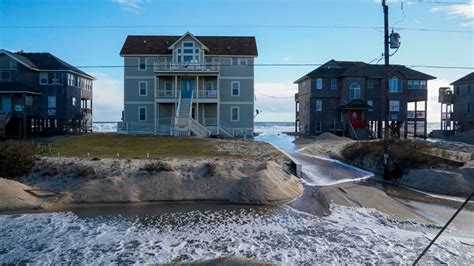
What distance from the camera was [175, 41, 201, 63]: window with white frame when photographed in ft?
136

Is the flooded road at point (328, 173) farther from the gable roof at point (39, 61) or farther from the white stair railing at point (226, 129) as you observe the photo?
the gable roof at point (39, 61)

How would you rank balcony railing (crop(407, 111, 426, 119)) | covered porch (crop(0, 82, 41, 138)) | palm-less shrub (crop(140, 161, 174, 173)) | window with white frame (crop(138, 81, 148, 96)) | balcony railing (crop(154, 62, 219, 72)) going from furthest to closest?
balcony railing (crop(407, 111, 426, 119))
window with white frame (crop(138, 81, 148, 96))
balcony railing (crop(154, 62, 219, 72))
covered porch (crop(0, 82, 41, 138))
palm-less shrub (crop(140, 161, 174, 173))

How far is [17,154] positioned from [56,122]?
2698 centimetres

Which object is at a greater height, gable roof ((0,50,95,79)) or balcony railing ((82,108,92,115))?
gable roof ((0,50,95,79))

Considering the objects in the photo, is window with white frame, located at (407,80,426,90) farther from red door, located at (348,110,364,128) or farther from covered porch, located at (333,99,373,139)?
red door, located at (348,110,364,128)

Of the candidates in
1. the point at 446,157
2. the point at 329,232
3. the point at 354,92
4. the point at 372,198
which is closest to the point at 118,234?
the point at 329,232

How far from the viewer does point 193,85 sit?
41.8 metres

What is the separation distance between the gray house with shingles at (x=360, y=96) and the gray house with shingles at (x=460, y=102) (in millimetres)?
11951

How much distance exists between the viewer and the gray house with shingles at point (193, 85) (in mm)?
41219

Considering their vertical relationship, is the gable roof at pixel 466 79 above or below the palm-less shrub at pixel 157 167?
above

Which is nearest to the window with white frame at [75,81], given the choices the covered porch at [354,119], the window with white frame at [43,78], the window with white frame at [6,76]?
the window with white frame at [43,78]

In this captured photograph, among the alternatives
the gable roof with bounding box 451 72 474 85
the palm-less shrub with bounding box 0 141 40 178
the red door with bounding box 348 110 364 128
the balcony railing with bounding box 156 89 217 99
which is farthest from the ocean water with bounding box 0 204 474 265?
the gable roof with bounding box 451 72 474 85

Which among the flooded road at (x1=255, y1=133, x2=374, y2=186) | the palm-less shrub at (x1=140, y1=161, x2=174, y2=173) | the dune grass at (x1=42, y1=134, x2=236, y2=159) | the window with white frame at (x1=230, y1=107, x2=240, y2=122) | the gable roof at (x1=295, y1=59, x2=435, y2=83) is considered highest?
the gable roof at (x1=295, y1=59, x2=435, y2=83)

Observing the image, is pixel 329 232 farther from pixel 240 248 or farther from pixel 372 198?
pixel 372 198
